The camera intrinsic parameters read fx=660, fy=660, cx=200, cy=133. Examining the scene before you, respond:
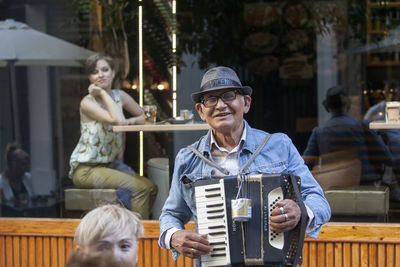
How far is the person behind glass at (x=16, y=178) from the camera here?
17.4 ft

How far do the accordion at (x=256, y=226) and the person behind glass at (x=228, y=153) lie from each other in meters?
0.15

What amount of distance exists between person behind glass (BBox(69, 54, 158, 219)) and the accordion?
7.44 ft


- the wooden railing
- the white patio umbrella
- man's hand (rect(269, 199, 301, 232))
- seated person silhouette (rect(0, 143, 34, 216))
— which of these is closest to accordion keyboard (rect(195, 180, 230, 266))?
man's hand (rect(269, 199, 301, 232))

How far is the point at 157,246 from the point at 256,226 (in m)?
2.11

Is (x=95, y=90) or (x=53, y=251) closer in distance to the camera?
(x=53, y=251)

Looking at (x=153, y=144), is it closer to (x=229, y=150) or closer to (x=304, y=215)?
(x=229, y=150)

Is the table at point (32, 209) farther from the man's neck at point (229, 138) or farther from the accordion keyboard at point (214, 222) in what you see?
the accordion keyboard at point (214, 222)

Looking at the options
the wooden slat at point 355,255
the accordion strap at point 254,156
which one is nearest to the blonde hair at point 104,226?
the accordion strap at point 254,156

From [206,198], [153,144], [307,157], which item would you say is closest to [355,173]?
[307,157]

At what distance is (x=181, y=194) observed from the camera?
9.93 feet

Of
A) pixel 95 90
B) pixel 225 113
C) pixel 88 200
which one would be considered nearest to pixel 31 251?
pixel 88 200

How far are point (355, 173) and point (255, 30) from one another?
275 cm

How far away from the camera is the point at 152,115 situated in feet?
16.6

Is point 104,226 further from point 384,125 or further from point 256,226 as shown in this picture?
point 384,125
